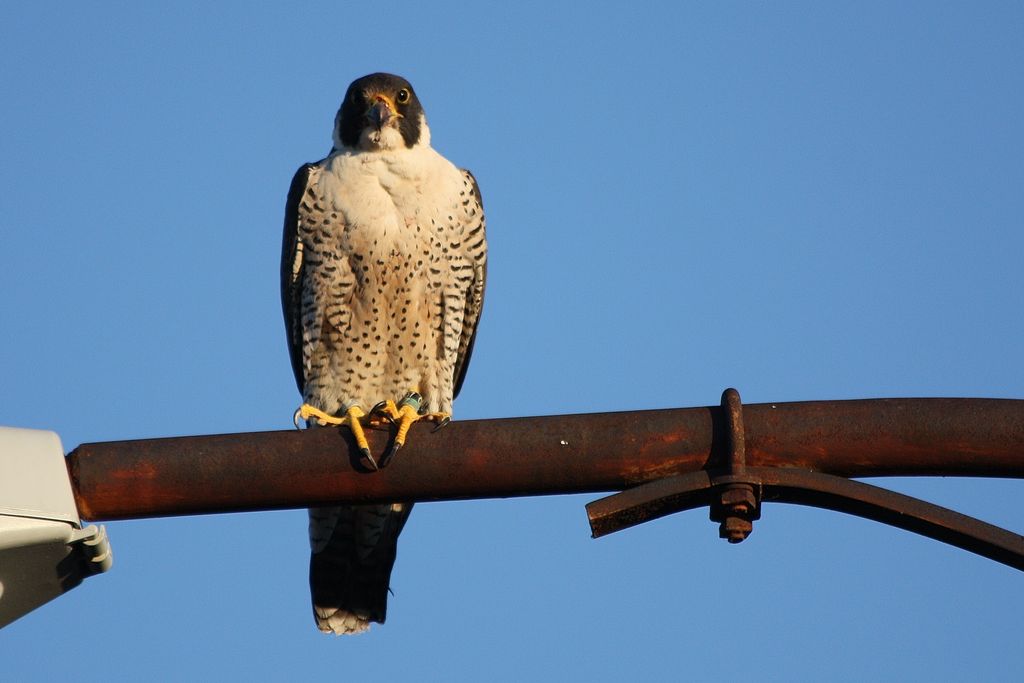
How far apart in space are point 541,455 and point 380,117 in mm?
3524

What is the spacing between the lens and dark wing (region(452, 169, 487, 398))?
643cm

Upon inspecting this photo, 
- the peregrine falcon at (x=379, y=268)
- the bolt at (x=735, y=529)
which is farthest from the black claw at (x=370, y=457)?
the peregrine falcon at (x=379, y=268)

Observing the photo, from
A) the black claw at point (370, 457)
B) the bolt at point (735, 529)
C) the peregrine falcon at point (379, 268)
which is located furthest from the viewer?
the peregrine falcon at point (379, 268)

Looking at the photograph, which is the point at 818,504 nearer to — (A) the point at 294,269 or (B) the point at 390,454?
(B) the point at 390,454

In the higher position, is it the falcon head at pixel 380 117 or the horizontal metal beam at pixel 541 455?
the falcon head at pixel 380 117

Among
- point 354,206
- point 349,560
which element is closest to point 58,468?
point 349,560

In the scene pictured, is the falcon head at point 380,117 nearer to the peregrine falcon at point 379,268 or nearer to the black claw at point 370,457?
the peregrine falcon at point 379,268

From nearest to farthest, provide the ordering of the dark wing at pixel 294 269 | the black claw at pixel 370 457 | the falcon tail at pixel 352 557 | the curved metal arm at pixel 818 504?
the curved metal arm at pixel 818 504
the black claw at pixel 370 457
the falcon tail at pixel 352 557
the dark wing at pixel 294 269

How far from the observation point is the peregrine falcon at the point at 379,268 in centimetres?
614

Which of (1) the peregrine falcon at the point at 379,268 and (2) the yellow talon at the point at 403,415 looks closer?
(2) the yellow talon at the point at 403,415

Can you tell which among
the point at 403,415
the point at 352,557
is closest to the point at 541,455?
the point at 403,415

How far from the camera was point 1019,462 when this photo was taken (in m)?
3.15

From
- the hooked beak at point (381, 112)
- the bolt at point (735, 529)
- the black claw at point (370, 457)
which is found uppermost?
the hooked beak at point (381, 112)

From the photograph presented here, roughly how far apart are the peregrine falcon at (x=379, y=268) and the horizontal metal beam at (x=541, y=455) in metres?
2.46
